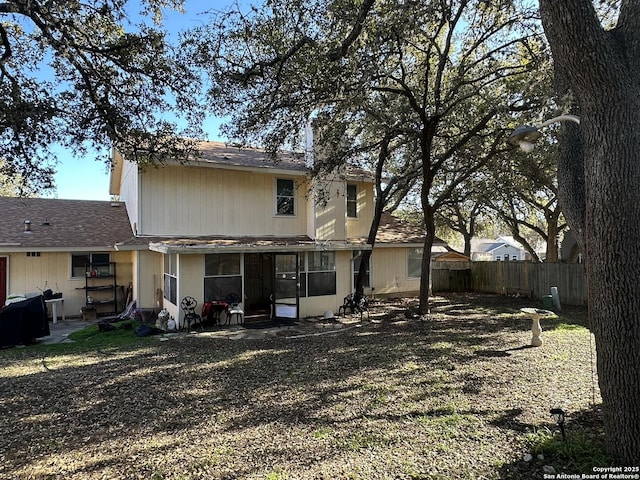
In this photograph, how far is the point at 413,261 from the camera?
54.7 feet

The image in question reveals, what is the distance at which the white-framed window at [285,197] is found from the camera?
13242 millimetres

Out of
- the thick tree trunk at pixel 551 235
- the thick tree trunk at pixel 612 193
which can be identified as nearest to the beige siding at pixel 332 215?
the thick tree trunk at pixel 612 193

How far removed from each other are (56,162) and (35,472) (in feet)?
19.9

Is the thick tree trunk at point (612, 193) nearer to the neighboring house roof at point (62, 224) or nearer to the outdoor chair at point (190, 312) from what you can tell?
the outdoor chair at point (190, 312)

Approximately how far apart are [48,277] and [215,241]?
19.2 ft

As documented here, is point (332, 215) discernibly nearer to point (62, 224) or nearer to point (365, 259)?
point (365, 259)

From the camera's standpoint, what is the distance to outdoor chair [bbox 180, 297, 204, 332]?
32.1 feet

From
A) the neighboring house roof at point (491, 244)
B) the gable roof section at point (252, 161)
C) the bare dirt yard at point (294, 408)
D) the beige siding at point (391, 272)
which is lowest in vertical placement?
the bare dirt yard at point (294, 408)

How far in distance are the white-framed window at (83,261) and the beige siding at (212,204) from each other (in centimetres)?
297

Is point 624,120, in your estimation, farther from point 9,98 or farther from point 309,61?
Answer: point 9,98

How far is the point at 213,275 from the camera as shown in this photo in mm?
10414

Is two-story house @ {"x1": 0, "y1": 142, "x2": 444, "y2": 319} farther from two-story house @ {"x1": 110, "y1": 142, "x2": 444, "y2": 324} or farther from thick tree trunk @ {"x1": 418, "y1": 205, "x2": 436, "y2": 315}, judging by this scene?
thick tree trunk @ {"x1": 418, "y1": 205, "x2": 436, "y2": 315}

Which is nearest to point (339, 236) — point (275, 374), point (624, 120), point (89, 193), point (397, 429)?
point (275, 374)

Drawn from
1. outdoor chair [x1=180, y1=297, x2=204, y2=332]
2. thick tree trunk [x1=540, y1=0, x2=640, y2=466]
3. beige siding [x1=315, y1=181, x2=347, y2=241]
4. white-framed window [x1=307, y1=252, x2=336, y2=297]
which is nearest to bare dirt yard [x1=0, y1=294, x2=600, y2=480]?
thick tree trunk [x1=540, y1=0, x2=640, y2=466]
